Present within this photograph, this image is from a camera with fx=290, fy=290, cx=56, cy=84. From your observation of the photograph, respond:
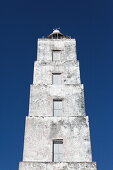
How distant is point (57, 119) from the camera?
22469 mm

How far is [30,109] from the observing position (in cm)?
→ 2317

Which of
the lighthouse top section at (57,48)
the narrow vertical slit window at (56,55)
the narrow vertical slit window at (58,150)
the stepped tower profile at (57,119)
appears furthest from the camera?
the narrow vertical slit window at (56,55)

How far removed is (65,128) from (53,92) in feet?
12.9

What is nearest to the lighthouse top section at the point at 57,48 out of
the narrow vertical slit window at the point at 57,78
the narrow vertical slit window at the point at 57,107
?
the narrow vertical slit window at the point at 57,78

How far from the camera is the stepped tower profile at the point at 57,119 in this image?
2019cm

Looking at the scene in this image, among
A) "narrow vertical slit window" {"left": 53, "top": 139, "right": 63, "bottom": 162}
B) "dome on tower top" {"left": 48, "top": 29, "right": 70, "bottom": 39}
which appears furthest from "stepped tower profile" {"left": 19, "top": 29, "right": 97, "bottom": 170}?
"dome on tower top" {"left": 48, "top": 29, "right": 70, "bottom": 39}

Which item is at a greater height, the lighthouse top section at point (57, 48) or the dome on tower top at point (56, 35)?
the dome on tower top at point (56, 35)

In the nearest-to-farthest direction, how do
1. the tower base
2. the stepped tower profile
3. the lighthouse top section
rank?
the tower base < the stepped tower profile < the lighthouse top section

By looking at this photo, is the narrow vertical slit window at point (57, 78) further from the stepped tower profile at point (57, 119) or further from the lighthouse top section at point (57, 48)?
the lighthouse top section at point (57, 48)

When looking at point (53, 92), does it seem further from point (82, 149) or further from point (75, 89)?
point (82, 149)

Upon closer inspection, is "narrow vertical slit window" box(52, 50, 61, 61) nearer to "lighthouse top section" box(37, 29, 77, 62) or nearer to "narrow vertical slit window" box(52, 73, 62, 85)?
"lighthouse top section" box(37, 29, 77, 62)

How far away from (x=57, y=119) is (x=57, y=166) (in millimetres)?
3981

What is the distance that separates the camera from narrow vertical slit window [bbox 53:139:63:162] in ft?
67.9

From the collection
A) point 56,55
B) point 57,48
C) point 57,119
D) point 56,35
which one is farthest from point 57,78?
point 56,35
